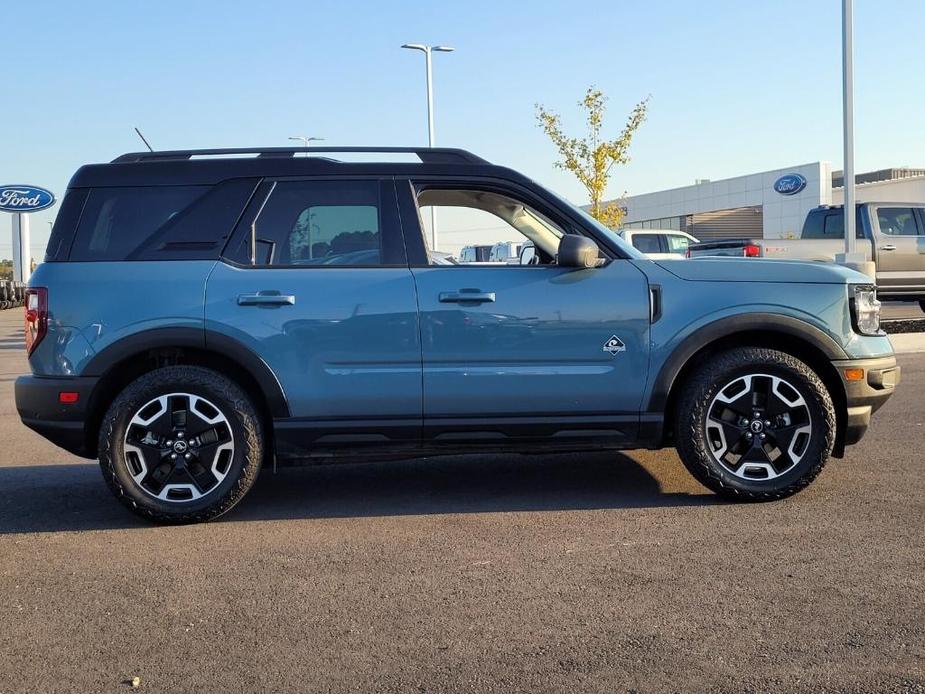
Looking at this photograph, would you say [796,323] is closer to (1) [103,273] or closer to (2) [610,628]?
(2) [610,628]

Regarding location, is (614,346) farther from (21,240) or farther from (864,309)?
(21,240)

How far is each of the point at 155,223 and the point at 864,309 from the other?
3885mm

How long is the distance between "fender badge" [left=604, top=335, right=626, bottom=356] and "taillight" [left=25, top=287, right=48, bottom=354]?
2.94m

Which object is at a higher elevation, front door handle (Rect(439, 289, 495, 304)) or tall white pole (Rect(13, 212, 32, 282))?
tall white pole (Rect(13, 212, 32, 282))

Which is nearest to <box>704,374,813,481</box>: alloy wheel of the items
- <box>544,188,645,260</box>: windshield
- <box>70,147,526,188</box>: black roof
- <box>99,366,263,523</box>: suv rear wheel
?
<box>544,188,645,260</box>: windshield

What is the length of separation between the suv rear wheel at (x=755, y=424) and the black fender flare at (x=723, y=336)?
117 mm

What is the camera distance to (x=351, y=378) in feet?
16.9

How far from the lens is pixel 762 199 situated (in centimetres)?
5828

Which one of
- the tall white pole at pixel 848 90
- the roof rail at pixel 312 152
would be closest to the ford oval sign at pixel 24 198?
the tall white pole at pixel 848 90

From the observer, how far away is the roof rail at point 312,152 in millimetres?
5406

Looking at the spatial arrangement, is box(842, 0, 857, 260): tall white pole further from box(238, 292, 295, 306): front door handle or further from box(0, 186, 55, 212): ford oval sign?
box(0, 186, 55, 212): ford oval sign

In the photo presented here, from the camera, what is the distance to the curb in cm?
1337

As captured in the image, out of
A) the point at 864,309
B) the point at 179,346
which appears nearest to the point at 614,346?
the point at 864,309

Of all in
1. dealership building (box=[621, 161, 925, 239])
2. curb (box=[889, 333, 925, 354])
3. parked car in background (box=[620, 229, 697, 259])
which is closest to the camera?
curb (box=[889, 333, 925, 354])
